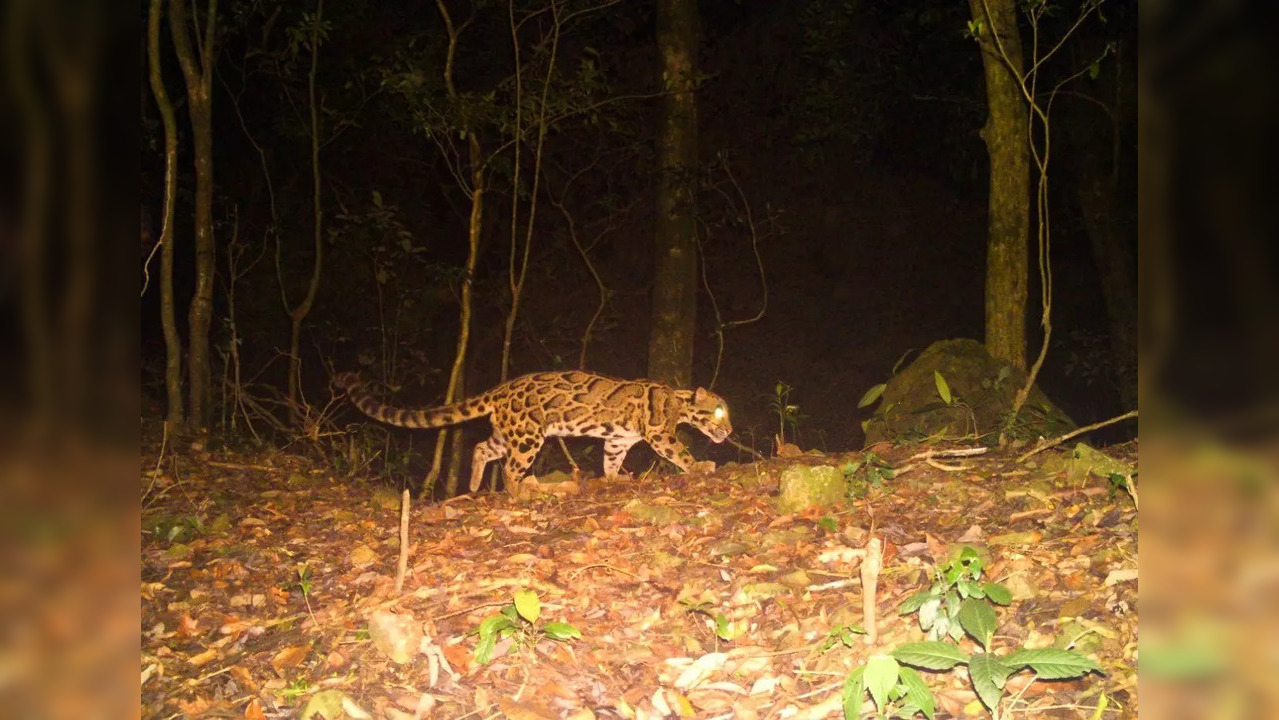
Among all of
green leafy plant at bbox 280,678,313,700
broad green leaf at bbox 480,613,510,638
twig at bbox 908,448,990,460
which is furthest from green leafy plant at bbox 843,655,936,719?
twig at bbox 908,448,990,460

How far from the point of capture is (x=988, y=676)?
3.57 m

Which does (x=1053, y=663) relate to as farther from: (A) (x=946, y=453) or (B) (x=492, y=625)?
(A) (x=946, y=453)

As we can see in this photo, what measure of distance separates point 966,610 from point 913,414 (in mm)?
4904

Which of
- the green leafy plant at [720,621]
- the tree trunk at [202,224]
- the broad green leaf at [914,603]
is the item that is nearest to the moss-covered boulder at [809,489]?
the green leafy plant at [720,621]

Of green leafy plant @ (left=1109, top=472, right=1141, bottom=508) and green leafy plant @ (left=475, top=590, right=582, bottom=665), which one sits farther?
green leafy plant @ (left=1109, top=472, right=1141, bottom=508)

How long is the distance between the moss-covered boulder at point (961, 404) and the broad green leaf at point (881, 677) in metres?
4.47

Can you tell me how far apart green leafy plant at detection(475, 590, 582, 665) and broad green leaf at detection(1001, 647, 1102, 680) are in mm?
1930

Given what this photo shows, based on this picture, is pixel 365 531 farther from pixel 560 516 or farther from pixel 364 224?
pixel 364 224

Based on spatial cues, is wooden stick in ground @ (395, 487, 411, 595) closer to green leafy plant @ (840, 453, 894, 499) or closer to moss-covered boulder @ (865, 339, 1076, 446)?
green leafy plant @ (840, 453, 894, 499)

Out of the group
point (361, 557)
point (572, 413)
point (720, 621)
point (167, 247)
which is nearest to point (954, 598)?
point (720, 621)

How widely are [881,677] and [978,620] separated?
62cm

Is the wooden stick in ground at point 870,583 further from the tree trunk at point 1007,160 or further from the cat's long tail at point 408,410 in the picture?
the cat's long tail at point 408,410

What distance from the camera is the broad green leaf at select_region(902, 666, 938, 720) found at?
3.58 m

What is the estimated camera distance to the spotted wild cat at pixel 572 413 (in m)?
10.5
